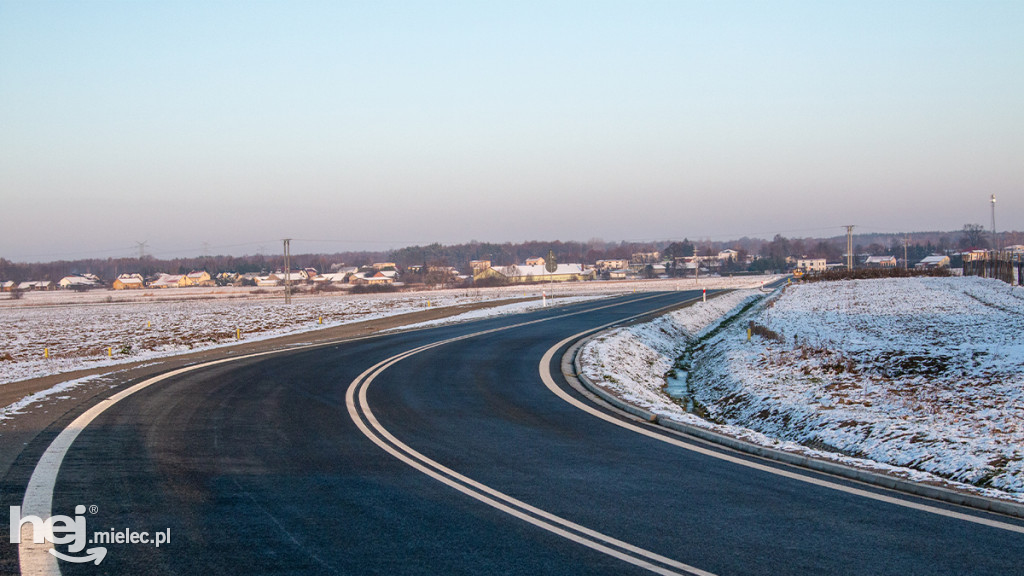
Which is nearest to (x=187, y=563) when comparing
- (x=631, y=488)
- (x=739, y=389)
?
(x=631, y=488)

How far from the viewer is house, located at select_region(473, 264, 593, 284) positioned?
136500 millimetres

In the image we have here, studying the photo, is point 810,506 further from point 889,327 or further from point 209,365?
point 889,327

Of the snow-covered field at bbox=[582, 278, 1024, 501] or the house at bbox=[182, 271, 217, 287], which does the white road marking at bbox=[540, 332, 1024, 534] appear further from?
the house at bbox=[182, 271, 217, 287]

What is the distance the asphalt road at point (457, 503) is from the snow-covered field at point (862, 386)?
1708 millimetres

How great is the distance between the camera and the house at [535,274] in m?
136

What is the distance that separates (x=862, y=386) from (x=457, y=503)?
1067 cm

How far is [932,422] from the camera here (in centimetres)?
1045

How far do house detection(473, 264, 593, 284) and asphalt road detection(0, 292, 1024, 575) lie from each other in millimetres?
122238

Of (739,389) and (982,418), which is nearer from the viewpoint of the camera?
(982,418)

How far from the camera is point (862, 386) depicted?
14.0m

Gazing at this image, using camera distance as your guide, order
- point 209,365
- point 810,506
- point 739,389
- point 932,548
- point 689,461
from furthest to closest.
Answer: point 209,365 < point 739,389 < point 689,461 < point 810,506 < point 932,548

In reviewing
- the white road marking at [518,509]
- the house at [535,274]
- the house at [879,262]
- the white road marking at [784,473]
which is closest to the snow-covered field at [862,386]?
the white road marking at [784,473]

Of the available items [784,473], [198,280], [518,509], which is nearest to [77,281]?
[198,280]

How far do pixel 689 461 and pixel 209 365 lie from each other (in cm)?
1378
